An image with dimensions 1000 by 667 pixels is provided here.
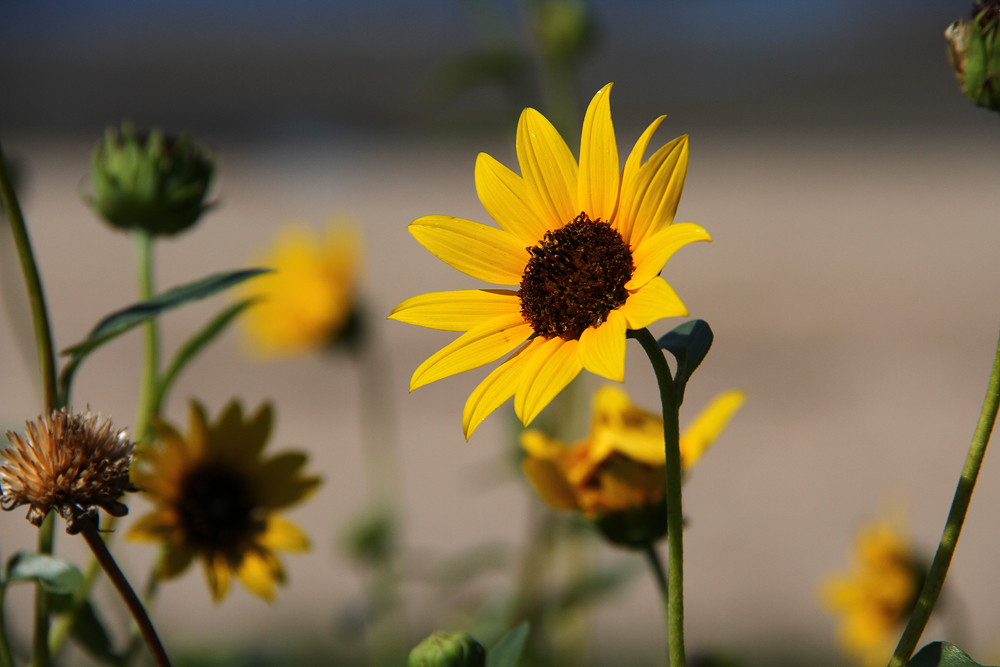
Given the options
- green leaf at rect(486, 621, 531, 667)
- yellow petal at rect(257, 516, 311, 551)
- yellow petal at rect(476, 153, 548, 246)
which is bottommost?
green leaf at rect(486, 621, 531, 667)

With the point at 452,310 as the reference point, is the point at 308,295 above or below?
above

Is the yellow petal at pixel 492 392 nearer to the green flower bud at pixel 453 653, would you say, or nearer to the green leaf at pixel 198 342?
the green flower bud at pixel 453 653

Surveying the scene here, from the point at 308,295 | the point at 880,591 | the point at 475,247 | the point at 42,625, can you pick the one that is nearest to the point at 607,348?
the point at 475,247

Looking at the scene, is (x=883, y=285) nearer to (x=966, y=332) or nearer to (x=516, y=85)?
(x=966, y=332)

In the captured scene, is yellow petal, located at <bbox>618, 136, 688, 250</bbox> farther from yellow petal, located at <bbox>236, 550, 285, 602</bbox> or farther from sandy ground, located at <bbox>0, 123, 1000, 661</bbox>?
sandy ground, located at <bbox>0, 123, 1000, 661</bbox>

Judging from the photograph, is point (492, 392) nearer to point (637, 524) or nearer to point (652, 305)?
point (652, 305)

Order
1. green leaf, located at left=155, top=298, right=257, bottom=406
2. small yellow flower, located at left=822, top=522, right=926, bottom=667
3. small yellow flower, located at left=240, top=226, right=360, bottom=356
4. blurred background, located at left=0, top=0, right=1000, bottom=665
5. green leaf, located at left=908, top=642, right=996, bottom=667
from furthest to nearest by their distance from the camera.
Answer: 1. blurred background, located at left=0, top=0, right=1000, bottom=665
2. small yellow flower, located at left=240, top=226, right=360, bottom=356
3. small yellow flower, located at left=822, top=522, right=926, bottom=667
4. green leaf, located at left=155, top=298, right=257, bottom=406
5. green leaf, located at left=908, top=642, right=996, bottom=667

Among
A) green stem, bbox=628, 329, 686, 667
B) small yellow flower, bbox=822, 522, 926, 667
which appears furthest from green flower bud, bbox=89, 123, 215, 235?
small yellow flower, bbox=822, 522, 926, 667

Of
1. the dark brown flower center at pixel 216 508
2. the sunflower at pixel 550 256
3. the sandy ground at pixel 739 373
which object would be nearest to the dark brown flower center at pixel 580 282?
the sunflower at pixel 550 256
